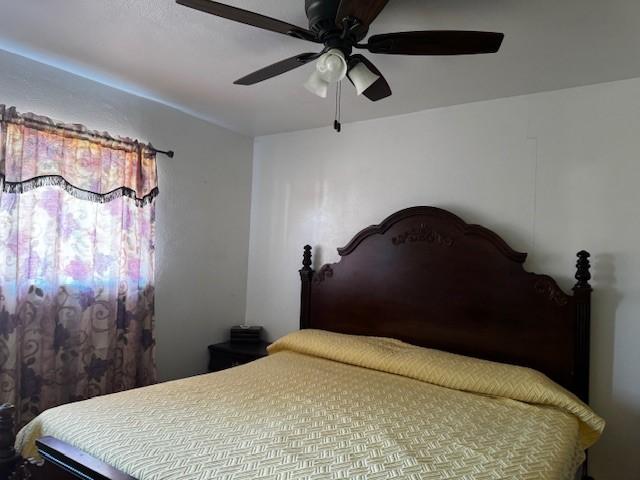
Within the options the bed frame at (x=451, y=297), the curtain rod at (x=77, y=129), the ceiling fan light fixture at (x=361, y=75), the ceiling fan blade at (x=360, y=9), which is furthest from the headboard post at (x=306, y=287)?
the ceiling fan blade at (x=360, y=9)

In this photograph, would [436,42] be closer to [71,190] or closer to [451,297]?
[451,297]

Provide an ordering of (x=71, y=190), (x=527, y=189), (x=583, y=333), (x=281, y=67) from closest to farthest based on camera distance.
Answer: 1. (x=281, y=67)
2. (x=583, y=333)
3. (x=71, y=190)
4. (x=527, y=189)

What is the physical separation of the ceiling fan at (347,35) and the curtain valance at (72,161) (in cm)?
140

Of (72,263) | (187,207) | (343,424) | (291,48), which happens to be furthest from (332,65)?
(187,207)

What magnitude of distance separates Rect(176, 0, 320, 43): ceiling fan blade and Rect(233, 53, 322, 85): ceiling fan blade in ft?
0.26

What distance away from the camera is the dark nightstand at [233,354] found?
9.94ft

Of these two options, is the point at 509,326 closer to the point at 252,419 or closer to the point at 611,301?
the point at 611,301

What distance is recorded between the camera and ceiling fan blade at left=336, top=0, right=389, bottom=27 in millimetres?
1261

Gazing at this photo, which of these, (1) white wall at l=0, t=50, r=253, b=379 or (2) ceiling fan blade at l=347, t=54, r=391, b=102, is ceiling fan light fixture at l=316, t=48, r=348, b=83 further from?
(1) white wall at l=0, t=50, r=253, b=379

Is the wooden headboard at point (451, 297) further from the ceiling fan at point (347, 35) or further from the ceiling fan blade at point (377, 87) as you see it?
the ceiling fan at point (347, 35)

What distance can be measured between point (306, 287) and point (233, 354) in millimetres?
729

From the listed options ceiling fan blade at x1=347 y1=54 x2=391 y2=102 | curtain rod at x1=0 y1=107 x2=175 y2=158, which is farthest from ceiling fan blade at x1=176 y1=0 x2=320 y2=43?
curtain rod at x1=0 y1=107 x2=175 y2=158

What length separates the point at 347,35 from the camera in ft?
4.74

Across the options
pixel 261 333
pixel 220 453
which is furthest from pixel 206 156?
pixel 220 453
